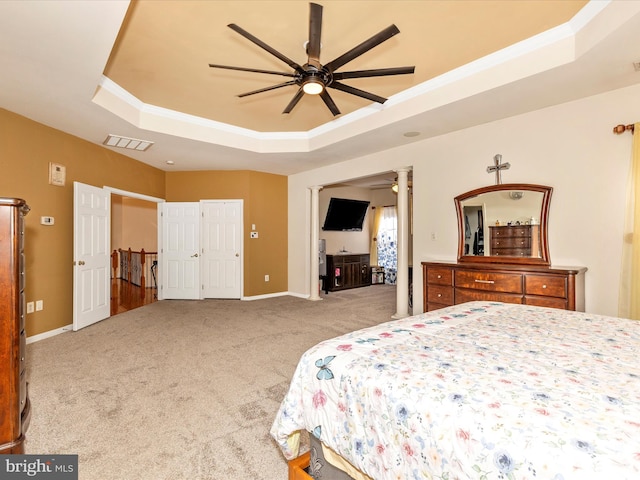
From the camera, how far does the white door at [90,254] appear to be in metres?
4.27

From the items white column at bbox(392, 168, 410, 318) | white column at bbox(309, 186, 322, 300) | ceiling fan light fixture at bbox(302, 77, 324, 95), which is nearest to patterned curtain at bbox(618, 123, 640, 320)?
white column at bbox(392, 168, 410, 318)

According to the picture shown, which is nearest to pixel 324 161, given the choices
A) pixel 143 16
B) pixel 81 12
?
pixel 143 16

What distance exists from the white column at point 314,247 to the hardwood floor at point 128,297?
3.10 metres

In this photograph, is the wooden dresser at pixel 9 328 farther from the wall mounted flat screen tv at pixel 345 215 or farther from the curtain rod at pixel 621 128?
the wall mounted flat screen tv at pixel 345 215

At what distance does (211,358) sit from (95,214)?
9.78 ft

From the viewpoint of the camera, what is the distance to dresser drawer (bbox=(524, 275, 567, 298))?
3.02 m

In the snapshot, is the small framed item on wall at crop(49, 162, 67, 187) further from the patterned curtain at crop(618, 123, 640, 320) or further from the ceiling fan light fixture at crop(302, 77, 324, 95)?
the patterned curtain at crop(618, 123, 640, 320)

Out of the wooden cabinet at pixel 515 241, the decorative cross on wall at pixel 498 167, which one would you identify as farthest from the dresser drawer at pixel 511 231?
the decorative cross on wall at pixel 498 167

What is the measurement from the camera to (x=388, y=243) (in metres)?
8.88

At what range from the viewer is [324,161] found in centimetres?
594

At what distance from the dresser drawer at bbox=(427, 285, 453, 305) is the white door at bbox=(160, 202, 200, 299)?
445cm

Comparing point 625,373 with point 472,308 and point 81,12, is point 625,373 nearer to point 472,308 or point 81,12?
point 472,308

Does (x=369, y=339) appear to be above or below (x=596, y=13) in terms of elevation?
below

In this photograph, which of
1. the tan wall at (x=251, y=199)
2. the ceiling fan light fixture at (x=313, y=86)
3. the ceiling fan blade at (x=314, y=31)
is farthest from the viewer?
the tan wall at (x=251, y=199)
